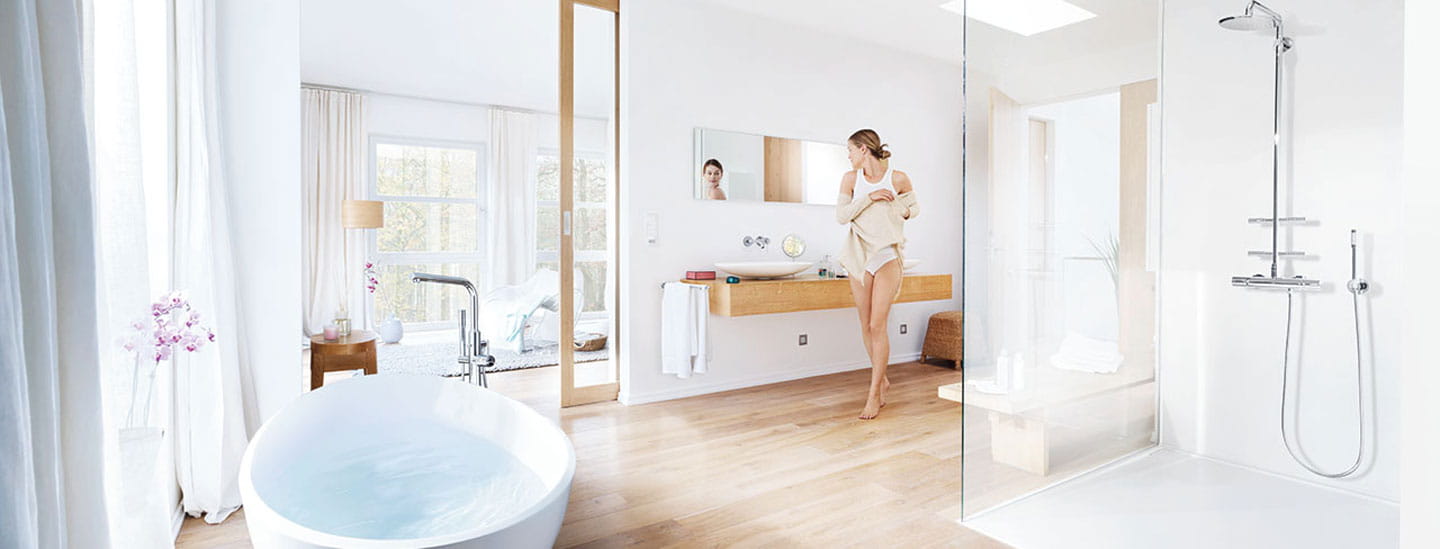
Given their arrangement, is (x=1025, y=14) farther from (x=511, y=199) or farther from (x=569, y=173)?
(x=511, y=199)

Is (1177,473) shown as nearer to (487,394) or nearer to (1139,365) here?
(1139,365)

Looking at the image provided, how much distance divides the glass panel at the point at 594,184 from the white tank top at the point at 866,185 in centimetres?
142

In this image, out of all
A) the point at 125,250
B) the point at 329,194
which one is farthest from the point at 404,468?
the point at 329,194

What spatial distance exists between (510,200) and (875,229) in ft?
13.8

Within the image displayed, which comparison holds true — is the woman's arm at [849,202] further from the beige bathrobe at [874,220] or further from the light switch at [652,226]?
the light switch at [652,226]

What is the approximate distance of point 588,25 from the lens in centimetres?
399

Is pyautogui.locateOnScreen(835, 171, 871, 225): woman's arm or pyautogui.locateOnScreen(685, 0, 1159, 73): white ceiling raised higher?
pyautogui.locateOnScreen(685, 0, 1159, 73): white ceiling

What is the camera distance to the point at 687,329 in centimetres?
386

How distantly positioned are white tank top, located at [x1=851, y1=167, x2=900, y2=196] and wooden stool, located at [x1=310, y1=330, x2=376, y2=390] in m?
2.71

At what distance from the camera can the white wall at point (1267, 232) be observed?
239 cm

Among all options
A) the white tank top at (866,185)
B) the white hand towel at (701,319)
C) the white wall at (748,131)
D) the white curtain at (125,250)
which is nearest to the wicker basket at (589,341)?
the white wall at (748,131)

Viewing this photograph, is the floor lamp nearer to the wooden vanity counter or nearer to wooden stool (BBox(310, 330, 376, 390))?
wooden stool (BBox(310, 330, 376, 390))

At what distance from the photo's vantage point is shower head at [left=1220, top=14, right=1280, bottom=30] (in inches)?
102

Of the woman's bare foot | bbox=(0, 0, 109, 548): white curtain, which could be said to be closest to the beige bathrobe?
the woman's bare foot
